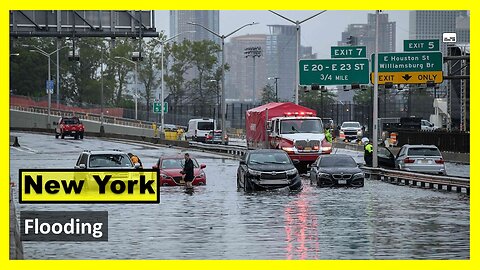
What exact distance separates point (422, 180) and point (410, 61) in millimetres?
24602

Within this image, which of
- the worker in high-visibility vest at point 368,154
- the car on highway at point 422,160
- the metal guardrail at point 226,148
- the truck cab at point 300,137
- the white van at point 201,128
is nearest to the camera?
the car on highway at point 422,160

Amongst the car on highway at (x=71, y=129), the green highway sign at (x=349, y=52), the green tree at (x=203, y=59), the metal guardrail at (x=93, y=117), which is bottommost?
the car on highway at (x=71, y=129)

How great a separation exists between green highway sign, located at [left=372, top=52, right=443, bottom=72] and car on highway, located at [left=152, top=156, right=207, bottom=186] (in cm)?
2694

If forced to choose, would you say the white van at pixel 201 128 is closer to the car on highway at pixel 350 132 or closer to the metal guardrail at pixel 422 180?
the car on highway at pixel 350 132

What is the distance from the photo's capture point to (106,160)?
3866 cm

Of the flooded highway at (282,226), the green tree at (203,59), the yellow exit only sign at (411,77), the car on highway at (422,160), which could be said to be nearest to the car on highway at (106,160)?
the flooded highway at (282,226)

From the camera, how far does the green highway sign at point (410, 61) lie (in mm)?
68312

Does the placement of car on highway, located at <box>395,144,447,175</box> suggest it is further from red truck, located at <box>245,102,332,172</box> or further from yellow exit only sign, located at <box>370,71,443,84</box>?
yellow exit only sign, located at <box>370,71,443,84</box>

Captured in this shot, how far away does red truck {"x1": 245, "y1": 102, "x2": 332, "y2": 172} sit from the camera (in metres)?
52.5

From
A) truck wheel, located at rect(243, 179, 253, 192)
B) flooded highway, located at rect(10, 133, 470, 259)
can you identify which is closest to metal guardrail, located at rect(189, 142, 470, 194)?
flooded highway, located at rect(10, 133, 470, 259)

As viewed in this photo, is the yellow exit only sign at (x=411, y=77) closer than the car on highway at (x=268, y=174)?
No

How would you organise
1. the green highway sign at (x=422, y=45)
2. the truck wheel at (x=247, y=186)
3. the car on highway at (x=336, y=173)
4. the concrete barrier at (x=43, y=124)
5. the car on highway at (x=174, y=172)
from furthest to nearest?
the concrete barrier at (x=43, y=124)
the green highway sign at (x=422, y=45)
the car on highway at (x=174, y=172)
the car on highway at (x=336, y=173)
the truck wheel at (x=247, y=186)

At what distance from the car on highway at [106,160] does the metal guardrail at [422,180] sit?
11.8 meters

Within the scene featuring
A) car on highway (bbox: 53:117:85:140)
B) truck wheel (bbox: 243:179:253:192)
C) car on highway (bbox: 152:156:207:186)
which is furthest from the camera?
car on highway (bbox: 53:117:85:140)
